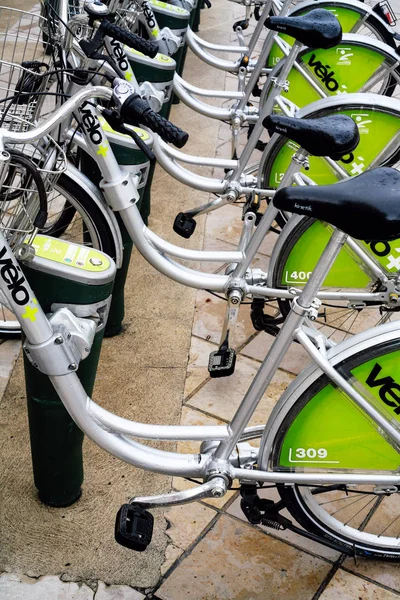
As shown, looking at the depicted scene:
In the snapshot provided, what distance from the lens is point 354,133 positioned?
2277mm

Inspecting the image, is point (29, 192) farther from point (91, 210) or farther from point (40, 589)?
point (40, 589)

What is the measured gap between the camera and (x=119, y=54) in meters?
3.06

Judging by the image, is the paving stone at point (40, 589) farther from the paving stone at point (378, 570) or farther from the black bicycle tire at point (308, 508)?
the paving stone at point (378, 570)

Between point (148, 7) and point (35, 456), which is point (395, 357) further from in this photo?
point (148, 7)

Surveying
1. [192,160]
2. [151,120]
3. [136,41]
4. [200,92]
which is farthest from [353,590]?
[200,92]

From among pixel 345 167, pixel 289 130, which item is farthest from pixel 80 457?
pixel 345 167

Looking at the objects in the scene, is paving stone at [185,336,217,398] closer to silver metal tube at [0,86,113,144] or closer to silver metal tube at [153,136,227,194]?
silver metal tube at [153,136,227,194]

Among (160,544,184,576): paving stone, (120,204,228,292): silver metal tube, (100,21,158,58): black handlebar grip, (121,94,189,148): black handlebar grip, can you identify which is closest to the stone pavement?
(160,544,184,576): paving stone

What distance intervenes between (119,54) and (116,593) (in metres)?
1.96

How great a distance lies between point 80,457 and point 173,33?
2.89m

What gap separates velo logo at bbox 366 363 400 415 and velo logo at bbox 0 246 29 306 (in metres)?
0.96

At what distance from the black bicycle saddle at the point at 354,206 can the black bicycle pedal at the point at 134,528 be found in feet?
3.33

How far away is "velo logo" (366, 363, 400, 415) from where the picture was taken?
7.16ft

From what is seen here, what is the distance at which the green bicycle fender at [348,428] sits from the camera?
2188mm
